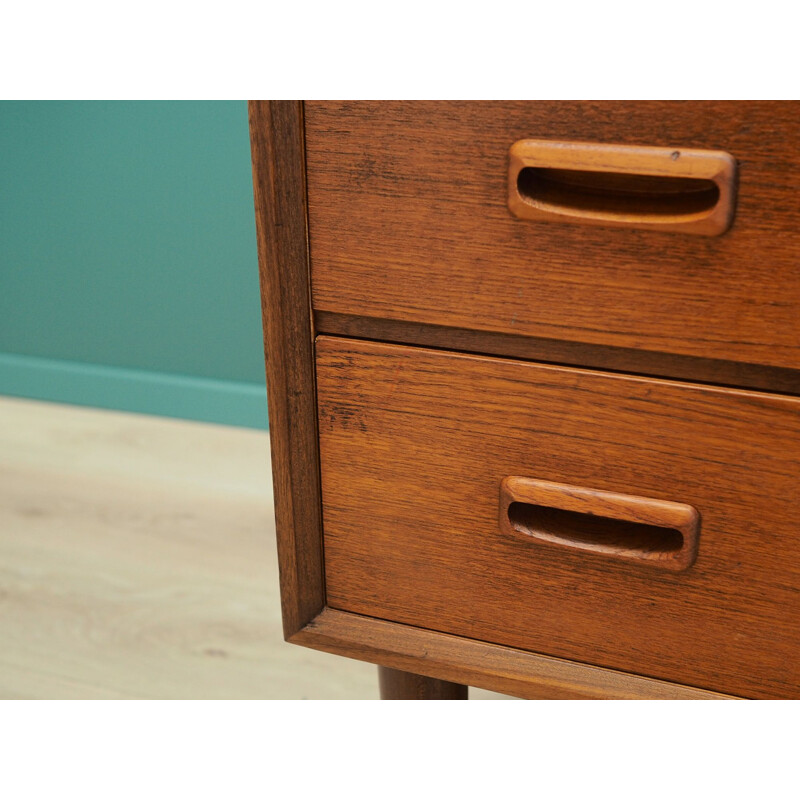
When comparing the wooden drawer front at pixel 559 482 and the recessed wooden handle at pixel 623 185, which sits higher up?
the recessed wooden handle at pixel 623 185

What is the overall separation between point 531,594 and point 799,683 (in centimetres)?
12

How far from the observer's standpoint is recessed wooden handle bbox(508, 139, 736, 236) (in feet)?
1.16

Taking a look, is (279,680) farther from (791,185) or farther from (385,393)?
(791,185)

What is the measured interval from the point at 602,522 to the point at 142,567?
0.72m

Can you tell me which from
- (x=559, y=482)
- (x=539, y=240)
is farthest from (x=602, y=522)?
(x=539, y=240)

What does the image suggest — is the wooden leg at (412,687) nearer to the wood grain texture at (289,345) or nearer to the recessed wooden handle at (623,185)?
the wood grain texture at (289,345)

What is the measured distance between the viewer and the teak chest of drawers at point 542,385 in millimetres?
371

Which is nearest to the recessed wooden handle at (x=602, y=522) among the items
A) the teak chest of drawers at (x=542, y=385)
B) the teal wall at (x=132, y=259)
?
the teak chest of drawers at (x=542, y=385)

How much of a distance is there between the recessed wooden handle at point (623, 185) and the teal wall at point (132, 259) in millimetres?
895

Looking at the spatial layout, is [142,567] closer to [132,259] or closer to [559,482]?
[132,259]

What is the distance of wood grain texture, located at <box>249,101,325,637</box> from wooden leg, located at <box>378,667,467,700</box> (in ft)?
0.30

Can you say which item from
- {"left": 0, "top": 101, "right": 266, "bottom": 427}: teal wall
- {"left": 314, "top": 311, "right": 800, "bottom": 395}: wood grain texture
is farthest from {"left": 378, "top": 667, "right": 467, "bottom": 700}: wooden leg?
{"left": 0, "top": 101, "right": 266, "bottom": 427}: teal wall

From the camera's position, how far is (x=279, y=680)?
884mm

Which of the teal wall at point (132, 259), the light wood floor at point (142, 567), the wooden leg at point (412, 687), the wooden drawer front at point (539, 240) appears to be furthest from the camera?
the teal wall at point (132, 259)
